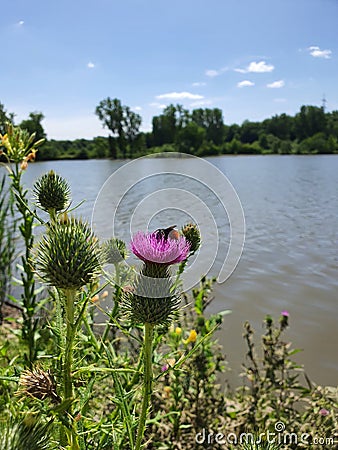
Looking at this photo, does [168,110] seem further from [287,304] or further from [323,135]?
[287,304]

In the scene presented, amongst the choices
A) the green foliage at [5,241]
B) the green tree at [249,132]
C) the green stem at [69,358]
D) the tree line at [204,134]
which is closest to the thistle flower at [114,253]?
the green stem at [69,358]

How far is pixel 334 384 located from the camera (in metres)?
3.59

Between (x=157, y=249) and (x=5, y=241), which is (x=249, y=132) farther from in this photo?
(x=157, y=249)

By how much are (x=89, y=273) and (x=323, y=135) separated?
5967 centimetres

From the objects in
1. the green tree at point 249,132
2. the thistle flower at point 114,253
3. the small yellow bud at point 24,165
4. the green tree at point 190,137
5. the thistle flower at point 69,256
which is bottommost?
the thistle flower at point 114,253

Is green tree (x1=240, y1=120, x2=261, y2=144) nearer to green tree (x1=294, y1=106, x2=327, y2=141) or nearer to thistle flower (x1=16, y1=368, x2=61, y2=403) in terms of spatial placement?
green tree (x1=294, y1=106, x2=327, y2=141)

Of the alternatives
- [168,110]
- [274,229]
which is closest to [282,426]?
[274,229]

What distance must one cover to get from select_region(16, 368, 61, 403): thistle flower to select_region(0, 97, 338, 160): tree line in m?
39.3

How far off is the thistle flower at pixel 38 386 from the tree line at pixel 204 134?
129 feet

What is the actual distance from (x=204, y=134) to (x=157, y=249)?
58.8 m

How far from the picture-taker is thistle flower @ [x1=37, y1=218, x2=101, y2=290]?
907 mm

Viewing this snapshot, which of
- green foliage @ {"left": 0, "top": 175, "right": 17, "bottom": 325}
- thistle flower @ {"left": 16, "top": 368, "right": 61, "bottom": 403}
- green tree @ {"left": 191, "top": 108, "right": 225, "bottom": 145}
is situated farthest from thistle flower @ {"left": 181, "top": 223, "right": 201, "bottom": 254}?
green tree @ {"left": 191, "top": 108, "right": 225, "bottom": 145}

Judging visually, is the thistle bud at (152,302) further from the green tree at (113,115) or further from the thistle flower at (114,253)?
the green tree at (113,115)

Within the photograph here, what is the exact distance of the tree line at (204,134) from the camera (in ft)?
157
